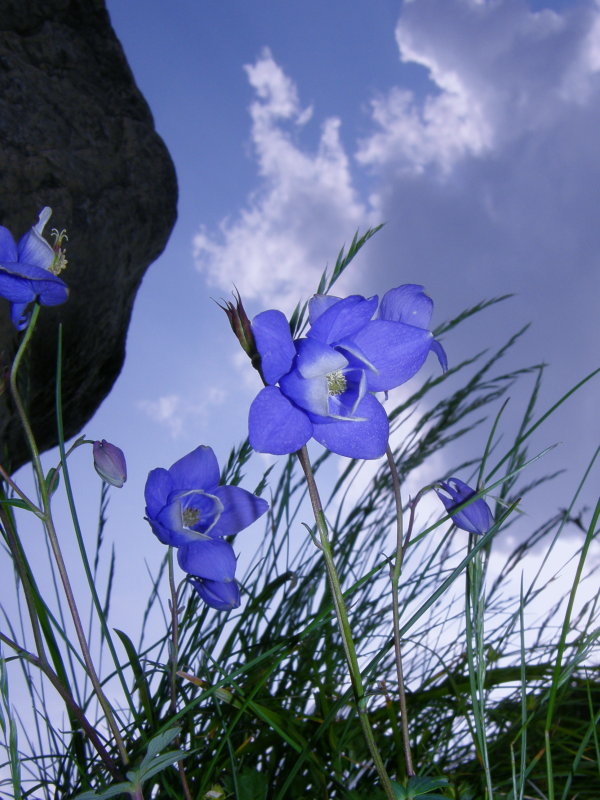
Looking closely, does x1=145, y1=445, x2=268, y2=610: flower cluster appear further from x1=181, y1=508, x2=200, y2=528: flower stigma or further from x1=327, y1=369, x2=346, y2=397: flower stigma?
x1=327, y1=369, x2=346, y2=397: flower stigma

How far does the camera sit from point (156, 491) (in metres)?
0.78

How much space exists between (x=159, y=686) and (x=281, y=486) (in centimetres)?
41

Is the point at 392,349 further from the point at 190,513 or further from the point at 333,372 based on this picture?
the point at 190,513

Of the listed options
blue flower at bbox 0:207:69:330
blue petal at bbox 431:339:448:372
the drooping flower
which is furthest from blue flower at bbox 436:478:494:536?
blue flower at bbox 0:207:69:330

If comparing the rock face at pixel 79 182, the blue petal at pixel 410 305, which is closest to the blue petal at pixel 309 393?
the blue petal at pixel 410 305

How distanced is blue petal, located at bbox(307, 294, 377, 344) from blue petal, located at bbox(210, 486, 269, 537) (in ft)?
0.71

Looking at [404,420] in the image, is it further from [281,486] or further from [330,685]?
[330,685]

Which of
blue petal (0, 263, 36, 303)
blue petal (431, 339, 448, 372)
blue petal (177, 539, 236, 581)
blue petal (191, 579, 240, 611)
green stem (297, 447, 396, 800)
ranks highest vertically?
blue petal (431, 339, 448, 372)

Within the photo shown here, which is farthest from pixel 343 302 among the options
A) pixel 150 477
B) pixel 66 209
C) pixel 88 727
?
pixel 66 209

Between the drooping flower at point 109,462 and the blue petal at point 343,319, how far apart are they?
29 cm

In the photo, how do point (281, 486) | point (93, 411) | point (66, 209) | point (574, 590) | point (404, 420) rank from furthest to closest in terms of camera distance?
1. point (93, 411)
2. point (66, 209)
3. point (404, 420)
4. point (281, 486)
5. point (574, 590)

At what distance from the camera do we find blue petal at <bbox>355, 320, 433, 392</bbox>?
2.17 feet

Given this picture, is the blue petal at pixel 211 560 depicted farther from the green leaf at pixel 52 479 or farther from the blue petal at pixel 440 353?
the blue petal at pixel 440 353

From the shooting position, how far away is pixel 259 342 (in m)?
0.61
